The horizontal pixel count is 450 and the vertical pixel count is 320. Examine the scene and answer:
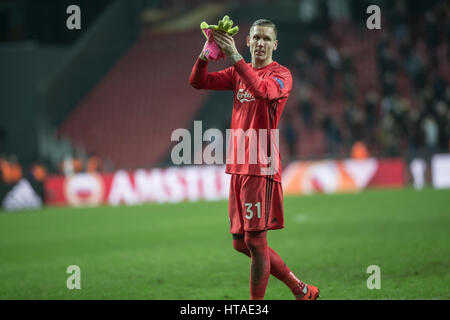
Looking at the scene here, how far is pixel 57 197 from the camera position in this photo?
69.2 feet

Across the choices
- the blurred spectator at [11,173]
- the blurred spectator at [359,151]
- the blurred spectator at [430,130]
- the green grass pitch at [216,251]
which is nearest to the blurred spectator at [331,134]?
the blurred spectator at [359,151]

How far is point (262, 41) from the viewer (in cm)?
502

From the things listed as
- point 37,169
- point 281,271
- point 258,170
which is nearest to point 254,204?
point 258,170

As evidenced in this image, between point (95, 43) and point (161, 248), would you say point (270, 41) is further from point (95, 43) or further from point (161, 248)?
point (95, 43)

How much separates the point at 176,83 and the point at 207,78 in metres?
23.5

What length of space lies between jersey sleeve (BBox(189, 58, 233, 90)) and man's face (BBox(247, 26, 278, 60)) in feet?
1.07

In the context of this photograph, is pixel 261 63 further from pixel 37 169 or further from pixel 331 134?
pixel 331 134

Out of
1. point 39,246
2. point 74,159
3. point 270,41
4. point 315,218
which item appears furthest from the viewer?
point 74,159

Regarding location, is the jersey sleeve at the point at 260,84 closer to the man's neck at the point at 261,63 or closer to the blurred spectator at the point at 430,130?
the man's neck at the point at 261,63

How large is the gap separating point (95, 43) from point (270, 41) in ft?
84.3

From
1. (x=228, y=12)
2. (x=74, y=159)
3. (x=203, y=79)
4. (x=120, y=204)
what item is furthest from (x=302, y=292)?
(x=228, y=12)

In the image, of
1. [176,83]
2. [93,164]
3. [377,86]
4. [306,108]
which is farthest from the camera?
[176,83]

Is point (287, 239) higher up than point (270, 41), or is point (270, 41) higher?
point (270, 41)
